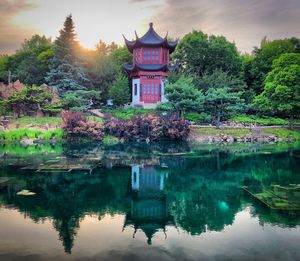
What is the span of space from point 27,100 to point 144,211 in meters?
26.9

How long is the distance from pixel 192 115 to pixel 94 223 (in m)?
28.9

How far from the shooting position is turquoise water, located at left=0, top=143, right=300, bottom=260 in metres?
9.52

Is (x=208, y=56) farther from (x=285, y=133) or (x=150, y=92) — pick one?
(x=285, y=133)

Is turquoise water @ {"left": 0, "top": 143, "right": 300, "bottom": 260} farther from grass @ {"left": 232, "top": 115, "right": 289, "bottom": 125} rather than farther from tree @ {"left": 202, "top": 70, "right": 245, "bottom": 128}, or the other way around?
grass @ {"left": 232, "top": 115, "right": 289, "bottom": 125}

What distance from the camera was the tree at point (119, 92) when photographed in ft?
135

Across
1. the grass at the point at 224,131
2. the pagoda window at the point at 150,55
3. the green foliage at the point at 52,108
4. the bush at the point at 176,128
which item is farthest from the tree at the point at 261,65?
the green foliage at the point at 52,108

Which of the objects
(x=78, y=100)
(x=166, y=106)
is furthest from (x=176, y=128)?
(x=78, y=100)

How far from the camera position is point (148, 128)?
3450 centimetres

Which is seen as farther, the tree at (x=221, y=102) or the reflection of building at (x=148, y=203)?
the tree at (x=221, y=102)

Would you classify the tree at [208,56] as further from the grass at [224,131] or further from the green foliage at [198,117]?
the grass at [224,131]

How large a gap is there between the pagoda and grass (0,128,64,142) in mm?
12393

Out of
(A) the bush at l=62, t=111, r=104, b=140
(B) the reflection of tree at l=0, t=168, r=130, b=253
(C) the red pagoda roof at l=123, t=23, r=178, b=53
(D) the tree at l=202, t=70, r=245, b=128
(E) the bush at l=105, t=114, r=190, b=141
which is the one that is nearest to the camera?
(B) the reflection of tree at l=0, t=168, r=130, b=253

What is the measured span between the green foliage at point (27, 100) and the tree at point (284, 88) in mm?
22752

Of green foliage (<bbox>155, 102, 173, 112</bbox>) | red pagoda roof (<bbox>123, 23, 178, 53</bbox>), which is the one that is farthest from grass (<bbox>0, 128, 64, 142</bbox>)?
red pagoda roof (<bbox>123, 23, 178, 53</bbox>)
